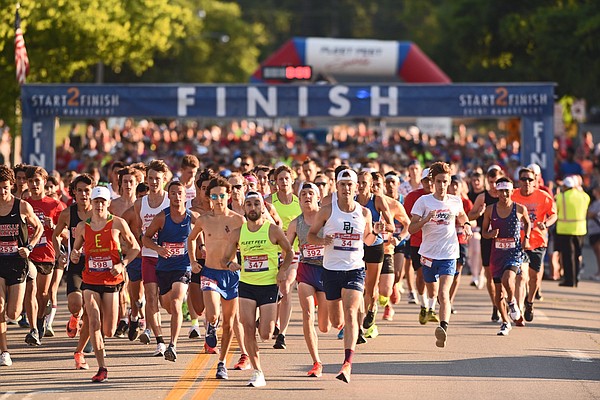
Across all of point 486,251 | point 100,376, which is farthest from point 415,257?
point 100,376

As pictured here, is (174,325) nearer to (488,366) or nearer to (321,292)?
(321,292)

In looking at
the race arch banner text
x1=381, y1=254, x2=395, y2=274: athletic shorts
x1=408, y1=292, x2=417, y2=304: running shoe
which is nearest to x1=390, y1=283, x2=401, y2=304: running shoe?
x1=381, y1=254, x2=395, y2=274: athletic shorts

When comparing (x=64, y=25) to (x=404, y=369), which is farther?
(x=64, y=25)

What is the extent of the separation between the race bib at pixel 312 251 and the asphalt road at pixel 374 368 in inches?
41.8

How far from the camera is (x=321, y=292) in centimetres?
1429

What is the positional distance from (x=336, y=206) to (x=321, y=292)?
A: 110cm

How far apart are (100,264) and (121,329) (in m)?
3.34

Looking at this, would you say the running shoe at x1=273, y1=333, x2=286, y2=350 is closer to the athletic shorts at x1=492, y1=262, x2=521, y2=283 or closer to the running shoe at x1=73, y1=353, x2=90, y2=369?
the running shoe at x1=73, y1=353, x2=90, y2=369

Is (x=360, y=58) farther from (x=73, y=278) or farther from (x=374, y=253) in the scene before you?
(x=73, y=278)

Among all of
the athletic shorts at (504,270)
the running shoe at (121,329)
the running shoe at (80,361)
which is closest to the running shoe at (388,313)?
the athletic shorts at (504,270)

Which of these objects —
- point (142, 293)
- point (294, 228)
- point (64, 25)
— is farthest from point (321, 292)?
point (64, 25)

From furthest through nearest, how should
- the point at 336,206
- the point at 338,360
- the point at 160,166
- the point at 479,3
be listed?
the point at 479,3 < the point at 160,166 < the point at 338,360 < the point at 336,206

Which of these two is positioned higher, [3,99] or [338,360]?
[3,99]

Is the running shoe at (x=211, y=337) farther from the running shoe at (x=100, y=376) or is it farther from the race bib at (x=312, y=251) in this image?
the running shoe at (x=100, y=376)
